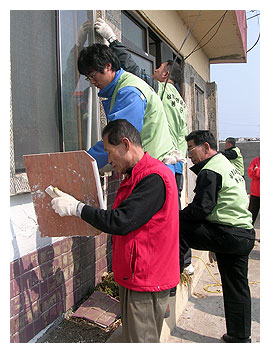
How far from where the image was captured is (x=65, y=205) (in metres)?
1.84

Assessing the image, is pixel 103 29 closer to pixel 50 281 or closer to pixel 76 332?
pixel 50 281

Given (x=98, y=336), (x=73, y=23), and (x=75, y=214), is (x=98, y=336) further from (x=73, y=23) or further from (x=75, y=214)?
(x=73, y=23)

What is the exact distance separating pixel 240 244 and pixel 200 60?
24.4ft

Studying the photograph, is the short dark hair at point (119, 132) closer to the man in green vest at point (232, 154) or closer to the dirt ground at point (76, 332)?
the dirt ground at point (76, 332)

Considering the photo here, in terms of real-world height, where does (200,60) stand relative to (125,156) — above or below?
above

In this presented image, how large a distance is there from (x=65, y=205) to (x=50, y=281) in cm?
111

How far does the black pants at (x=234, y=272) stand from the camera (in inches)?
111

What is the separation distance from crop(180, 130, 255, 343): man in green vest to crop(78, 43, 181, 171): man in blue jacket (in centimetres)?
46

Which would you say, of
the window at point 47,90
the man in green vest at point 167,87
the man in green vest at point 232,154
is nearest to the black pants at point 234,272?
the man in green vest at point 167,87

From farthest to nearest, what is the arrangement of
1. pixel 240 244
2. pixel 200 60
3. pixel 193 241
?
1. pixel 200 60
2. pixel 193 241
3. pixel 240 244

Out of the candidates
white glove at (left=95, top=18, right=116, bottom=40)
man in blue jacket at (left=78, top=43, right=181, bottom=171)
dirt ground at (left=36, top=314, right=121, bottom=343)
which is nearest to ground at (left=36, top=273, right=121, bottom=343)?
dirt ground at (left=36, top=314, right=121, bottom=343)

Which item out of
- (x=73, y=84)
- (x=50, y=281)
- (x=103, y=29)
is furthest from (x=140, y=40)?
(x=50, y=281)

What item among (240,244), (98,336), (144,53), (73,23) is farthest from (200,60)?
(98,336)

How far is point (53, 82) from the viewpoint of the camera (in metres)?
2.84
